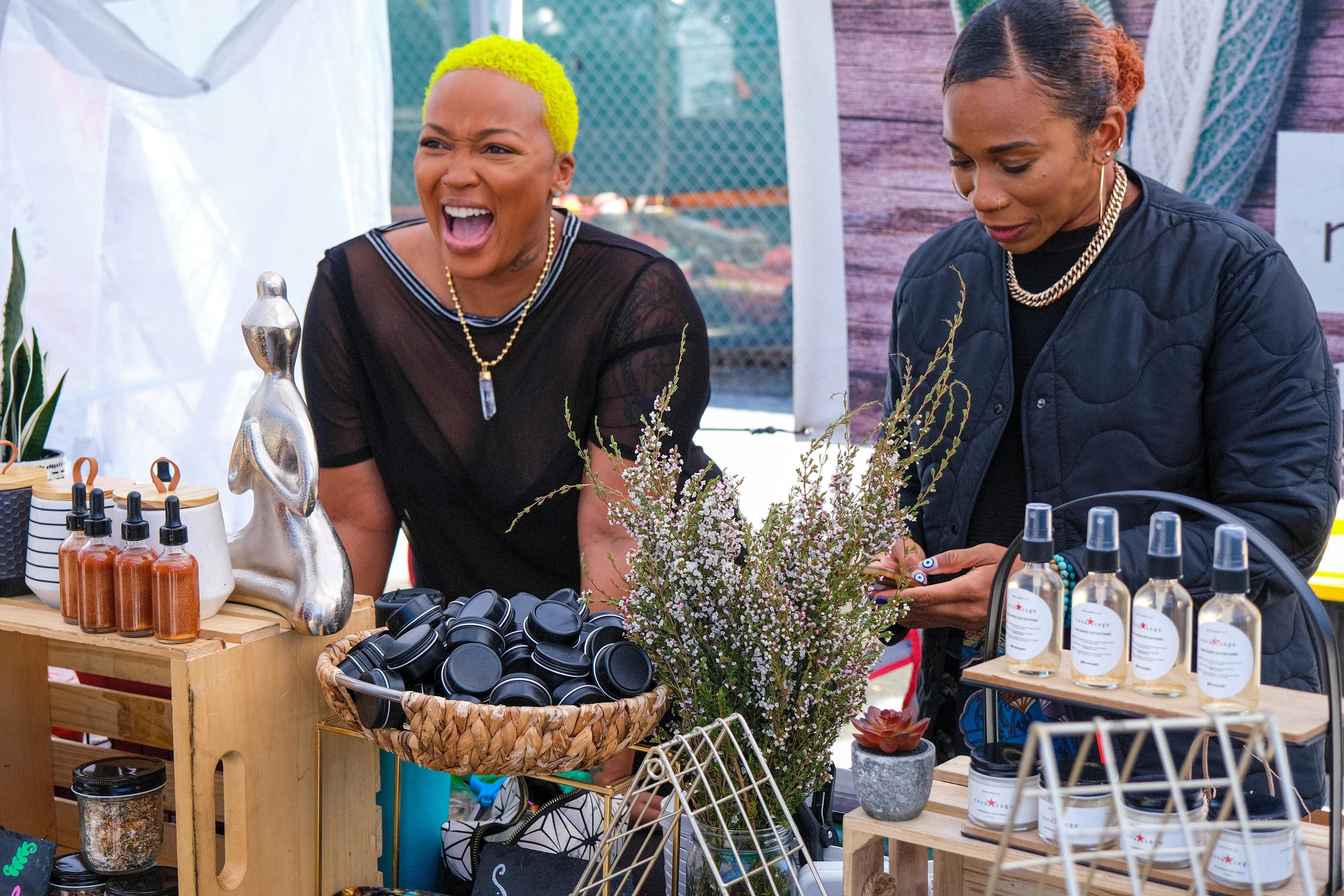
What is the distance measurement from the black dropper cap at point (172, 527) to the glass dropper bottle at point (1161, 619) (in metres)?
1.02

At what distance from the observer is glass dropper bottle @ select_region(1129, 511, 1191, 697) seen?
1.11 meters

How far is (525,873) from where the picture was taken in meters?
1.38

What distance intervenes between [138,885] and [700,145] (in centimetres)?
808

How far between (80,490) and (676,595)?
768 mm

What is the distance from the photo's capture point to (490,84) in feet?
6.41

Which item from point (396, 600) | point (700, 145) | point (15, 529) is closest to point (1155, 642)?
point (396, 600)

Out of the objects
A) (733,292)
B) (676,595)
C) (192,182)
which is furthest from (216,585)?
(733,292)

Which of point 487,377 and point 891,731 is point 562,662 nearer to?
point 891,731

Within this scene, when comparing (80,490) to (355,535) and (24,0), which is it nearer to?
(355,535)

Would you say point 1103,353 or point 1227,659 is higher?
point 1103,353

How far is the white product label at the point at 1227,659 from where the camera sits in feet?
3.53

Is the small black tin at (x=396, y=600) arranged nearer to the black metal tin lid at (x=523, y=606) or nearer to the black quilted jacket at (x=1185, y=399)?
the black metal tin lid at (x=523, y=606)

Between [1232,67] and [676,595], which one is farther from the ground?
[1232,67]

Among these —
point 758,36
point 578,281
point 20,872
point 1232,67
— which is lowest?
point 20,872
